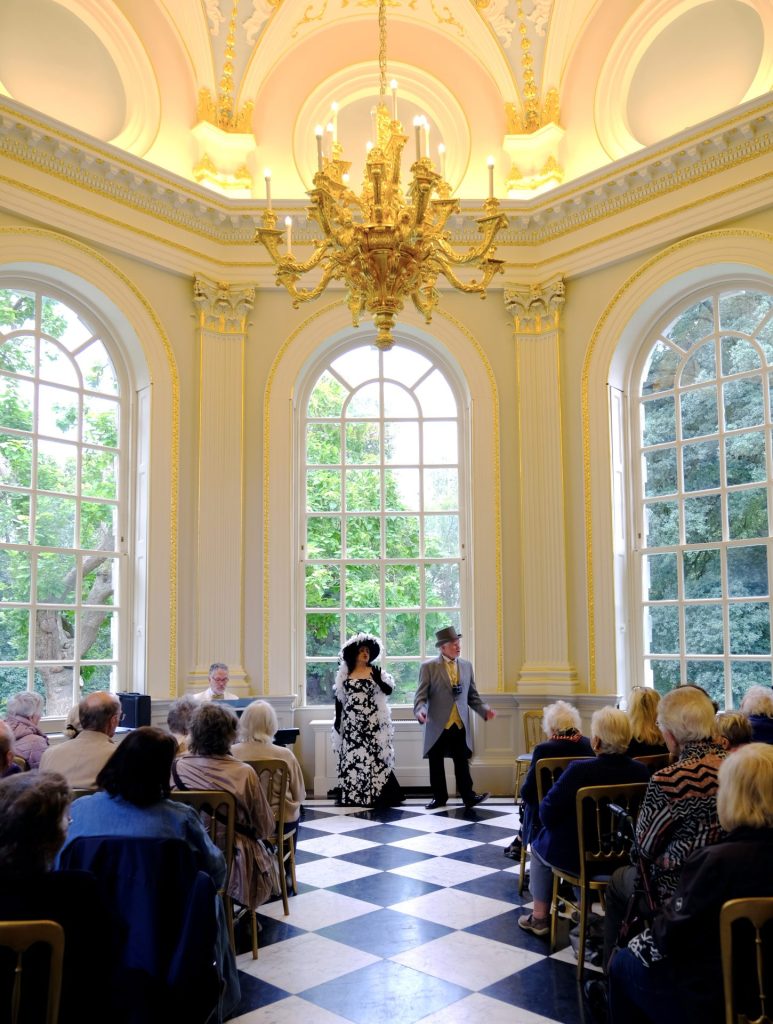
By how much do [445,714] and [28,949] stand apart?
5543 mm

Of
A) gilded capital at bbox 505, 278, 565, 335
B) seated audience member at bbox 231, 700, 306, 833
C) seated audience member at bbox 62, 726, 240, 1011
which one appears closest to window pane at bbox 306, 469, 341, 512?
gilded capital at bbox 505, 278, 565, 335

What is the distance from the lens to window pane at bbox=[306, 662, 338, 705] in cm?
816

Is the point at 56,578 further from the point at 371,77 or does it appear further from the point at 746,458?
the point at 746,458

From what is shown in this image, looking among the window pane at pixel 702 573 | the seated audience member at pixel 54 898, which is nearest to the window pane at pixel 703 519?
the window pane at pixel 702 573

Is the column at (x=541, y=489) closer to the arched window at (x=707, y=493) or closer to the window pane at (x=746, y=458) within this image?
the arched window at (x=707, y=493)

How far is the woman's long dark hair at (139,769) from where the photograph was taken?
2.78 meters

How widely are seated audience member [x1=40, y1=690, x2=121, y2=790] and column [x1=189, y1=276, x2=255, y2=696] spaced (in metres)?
3.53

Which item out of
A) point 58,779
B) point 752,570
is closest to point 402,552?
point 752,570

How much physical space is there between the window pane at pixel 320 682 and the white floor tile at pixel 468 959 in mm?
4050

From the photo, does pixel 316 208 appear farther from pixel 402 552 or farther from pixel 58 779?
pixel 402 552

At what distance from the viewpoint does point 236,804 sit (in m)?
3.67

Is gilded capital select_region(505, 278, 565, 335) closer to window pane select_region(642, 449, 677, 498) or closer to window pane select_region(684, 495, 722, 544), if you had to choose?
window pane select_region(642, 449, 677, 498)

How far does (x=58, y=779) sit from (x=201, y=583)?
5517 millimetres

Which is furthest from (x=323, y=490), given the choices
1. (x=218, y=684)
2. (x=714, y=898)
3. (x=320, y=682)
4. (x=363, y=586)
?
(x=714, y=898)
